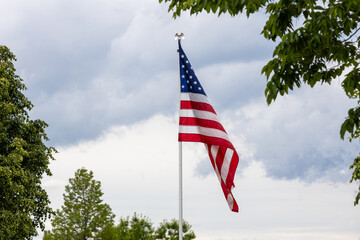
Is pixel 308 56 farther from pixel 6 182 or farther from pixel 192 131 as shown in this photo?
pixel 6 182

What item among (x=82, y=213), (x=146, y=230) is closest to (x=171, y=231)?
(x=146, y=230)

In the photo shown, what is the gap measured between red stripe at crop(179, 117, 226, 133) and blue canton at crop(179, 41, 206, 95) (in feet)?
3.13

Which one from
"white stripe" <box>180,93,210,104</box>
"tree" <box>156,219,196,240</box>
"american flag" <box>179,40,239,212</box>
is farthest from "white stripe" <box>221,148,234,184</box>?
"tree" <box>156,219,196,240</box>

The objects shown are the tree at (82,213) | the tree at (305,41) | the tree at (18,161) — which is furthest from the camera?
the tree at (82,213)

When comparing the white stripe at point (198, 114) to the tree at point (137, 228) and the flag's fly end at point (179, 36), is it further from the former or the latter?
the tree at point (137, 228)

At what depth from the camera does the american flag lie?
1400 cm

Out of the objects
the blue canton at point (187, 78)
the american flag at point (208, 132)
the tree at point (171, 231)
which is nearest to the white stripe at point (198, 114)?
the american flag at point (208, 132)

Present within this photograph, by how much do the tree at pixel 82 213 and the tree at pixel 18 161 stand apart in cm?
2499

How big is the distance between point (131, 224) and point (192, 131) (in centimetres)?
6539

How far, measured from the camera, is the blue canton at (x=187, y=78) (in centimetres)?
1455

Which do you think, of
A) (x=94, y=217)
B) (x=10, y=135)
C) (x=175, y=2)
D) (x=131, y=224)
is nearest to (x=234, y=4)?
(x=175, y=2)

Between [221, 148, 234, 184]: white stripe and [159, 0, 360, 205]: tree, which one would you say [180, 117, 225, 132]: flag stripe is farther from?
[159, 0, 360, 205]: tree

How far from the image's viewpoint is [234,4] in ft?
27.3

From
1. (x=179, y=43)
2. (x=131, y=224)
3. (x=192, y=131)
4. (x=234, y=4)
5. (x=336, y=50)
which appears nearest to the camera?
(x=234, y=4)
